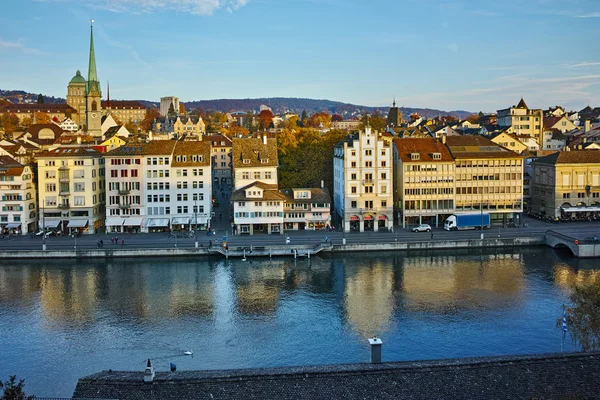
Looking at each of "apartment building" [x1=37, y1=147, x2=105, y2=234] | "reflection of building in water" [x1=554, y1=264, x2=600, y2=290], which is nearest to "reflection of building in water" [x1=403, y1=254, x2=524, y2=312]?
"reflection of building in water" [x1=554, y1=264, x2=600, y2=290]

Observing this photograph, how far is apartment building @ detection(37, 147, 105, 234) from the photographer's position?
71.5 metres

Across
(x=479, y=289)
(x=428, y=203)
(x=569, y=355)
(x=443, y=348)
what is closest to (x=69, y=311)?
(x=443, y=348)

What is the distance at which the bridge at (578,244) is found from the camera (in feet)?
198

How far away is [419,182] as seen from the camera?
73.0 m

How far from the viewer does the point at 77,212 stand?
71688 mm

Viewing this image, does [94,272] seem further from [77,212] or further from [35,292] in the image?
[77,212]

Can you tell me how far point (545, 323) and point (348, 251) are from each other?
2516 cm

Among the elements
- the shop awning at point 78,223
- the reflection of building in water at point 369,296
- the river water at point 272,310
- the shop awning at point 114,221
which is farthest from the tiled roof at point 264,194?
the shop awning at point 78,223

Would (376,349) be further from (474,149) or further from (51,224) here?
(474,149)

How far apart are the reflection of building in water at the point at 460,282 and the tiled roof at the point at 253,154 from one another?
74.1ft

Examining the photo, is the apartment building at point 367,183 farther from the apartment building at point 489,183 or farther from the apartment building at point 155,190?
the apartment building at point 155,190

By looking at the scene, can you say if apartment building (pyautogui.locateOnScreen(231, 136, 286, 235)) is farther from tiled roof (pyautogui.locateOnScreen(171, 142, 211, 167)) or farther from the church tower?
the church tower

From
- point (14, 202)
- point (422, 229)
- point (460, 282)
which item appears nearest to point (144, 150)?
point (14, 202)

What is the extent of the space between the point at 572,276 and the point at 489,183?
75.2 feet
